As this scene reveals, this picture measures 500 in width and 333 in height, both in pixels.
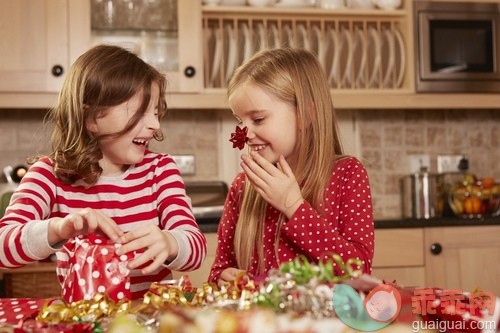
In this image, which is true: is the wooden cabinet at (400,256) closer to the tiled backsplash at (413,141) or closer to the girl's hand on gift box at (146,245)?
the tiled backsplash at (413,141)

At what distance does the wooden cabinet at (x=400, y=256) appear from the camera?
2516 mm

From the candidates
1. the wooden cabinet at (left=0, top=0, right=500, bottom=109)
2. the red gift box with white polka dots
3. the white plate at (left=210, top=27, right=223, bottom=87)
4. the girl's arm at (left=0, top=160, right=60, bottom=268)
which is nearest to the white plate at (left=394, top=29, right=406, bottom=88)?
the wooden cabinet at (left=0, top=0, right=500, bottom=109)

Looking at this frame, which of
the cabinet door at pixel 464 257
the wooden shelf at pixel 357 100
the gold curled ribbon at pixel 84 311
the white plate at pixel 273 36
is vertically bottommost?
the cabinet door at pixel 464 257

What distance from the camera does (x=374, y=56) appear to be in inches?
115

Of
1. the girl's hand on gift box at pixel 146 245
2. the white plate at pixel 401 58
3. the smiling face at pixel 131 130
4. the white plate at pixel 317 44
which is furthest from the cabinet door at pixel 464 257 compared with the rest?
the girl's hand on gift box at pixel 146 245

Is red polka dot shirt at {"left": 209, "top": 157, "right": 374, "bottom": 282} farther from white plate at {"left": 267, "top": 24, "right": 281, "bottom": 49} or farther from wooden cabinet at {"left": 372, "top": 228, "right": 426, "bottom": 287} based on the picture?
white plate at {"left": 267, "top": 24, "right": 281, "bottom": 49}

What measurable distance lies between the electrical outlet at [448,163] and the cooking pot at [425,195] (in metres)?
0.16

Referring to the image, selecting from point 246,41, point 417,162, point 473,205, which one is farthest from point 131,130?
point 417,162

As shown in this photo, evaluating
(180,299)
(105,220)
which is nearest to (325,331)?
(180,299)

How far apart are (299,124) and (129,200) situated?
0.37m

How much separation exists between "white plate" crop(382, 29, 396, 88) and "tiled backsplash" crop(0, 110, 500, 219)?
0.23m

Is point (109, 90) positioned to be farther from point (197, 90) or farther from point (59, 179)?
point (197, 90)

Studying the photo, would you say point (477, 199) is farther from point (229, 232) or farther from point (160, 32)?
point (229, 232)

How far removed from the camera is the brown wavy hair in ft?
4.11
